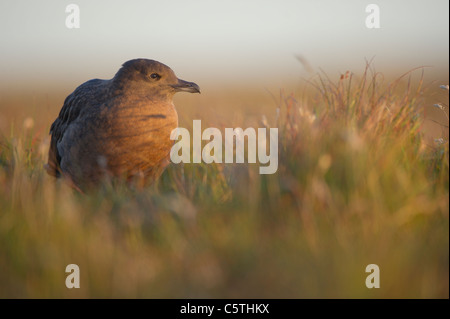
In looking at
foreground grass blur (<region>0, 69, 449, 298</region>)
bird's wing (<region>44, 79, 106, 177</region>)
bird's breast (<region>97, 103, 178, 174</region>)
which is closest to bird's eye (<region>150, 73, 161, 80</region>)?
bird's breast (<region>97, 103, 178, 174</region>)

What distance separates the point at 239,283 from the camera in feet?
8.98

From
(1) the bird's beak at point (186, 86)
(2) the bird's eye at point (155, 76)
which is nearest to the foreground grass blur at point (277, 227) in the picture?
(1) the bird's beak at point (186, 86)

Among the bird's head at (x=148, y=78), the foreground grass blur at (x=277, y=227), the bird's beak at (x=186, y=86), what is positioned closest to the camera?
the foreground grass blur at (x=277, y=227)

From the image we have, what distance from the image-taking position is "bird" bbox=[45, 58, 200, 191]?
472 centimetres

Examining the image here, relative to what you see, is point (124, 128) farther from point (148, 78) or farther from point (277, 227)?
point (277, 227)

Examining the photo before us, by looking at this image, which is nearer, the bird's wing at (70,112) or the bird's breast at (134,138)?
the bird's breast at (134,138)

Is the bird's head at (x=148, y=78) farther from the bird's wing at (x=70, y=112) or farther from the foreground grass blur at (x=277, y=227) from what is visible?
the foreground grass blur at (x=277, y=227)

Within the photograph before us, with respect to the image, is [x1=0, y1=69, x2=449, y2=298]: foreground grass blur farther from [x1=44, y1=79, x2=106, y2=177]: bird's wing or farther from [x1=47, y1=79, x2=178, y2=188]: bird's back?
[x1=44, y1=79, x2=106, y2=177]: bird's wing

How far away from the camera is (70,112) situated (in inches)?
210

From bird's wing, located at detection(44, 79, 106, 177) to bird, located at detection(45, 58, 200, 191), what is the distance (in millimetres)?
12

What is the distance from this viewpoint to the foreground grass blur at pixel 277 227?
105 inches

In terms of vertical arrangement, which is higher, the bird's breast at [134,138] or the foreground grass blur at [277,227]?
the bird's breast at [134,138]
